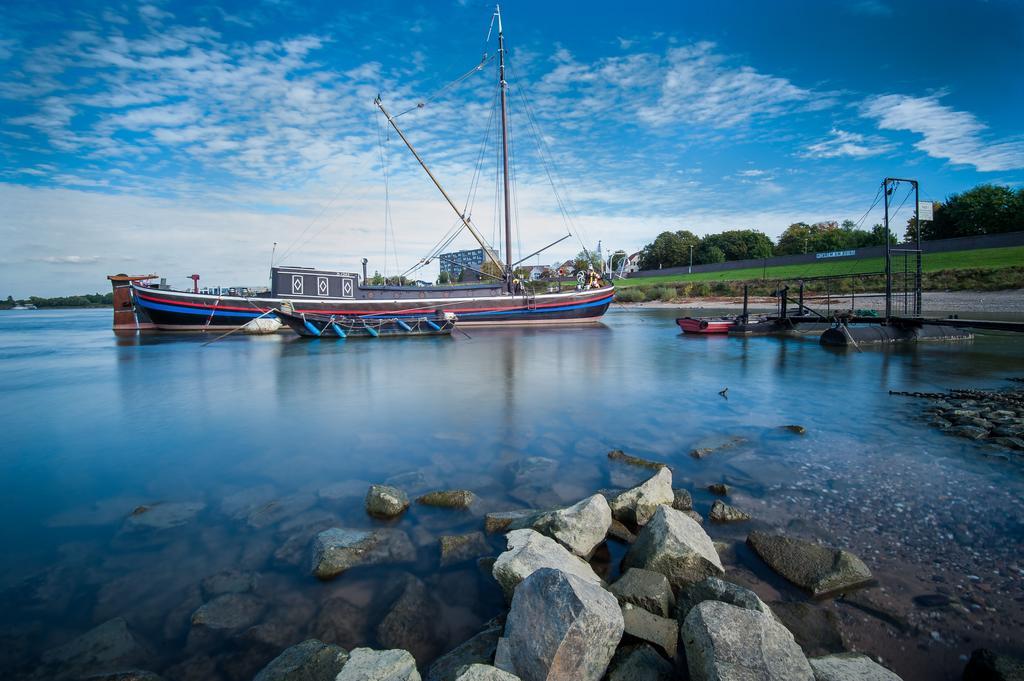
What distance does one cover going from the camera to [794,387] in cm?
1432

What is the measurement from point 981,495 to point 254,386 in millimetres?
17665

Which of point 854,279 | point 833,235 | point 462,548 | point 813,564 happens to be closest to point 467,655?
point 462,548

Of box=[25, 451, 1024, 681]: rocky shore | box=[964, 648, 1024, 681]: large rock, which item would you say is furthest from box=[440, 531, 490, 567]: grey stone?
box=[964, 648, 1024, 681]: large rock

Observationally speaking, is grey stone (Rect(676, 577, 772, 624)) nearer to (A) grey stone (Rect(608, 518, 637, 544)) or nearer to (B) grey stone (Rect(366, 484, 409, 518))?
(A) grey stone (Rect(608, 518, 637, 544))

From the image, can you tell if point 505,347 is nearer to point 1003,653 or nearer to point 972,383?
point 972,383

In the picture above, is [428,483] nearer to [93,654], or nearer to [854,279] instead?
[93,654]

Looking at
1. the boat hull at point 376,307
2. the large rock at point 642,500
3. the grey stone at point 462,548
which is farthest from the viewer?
the boat hull at point 376,307

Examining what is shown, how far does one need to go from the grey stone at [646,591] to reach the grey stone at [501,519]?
164 cm

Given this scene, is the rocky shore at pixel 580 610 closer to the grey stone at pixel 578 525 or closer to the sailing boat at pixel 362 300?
the grey stone at pixel 578 525

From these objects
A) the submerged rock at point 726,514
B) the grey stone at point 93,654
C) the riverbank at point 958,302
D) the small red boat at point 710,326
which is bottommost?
the grey stone at point 93,654

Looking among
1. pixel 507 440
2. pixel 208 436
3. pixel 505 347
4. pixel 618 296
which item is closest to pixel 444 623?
pixel 507 440

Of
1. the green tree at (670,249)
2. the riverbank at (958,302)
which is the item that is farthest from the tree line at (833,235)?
the riverbank at (958,302)

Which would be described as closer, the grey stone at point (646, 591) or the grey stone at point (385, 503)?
the grey stone at point (646, 591)

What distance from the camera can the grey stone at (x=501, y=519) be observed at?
5477mm
